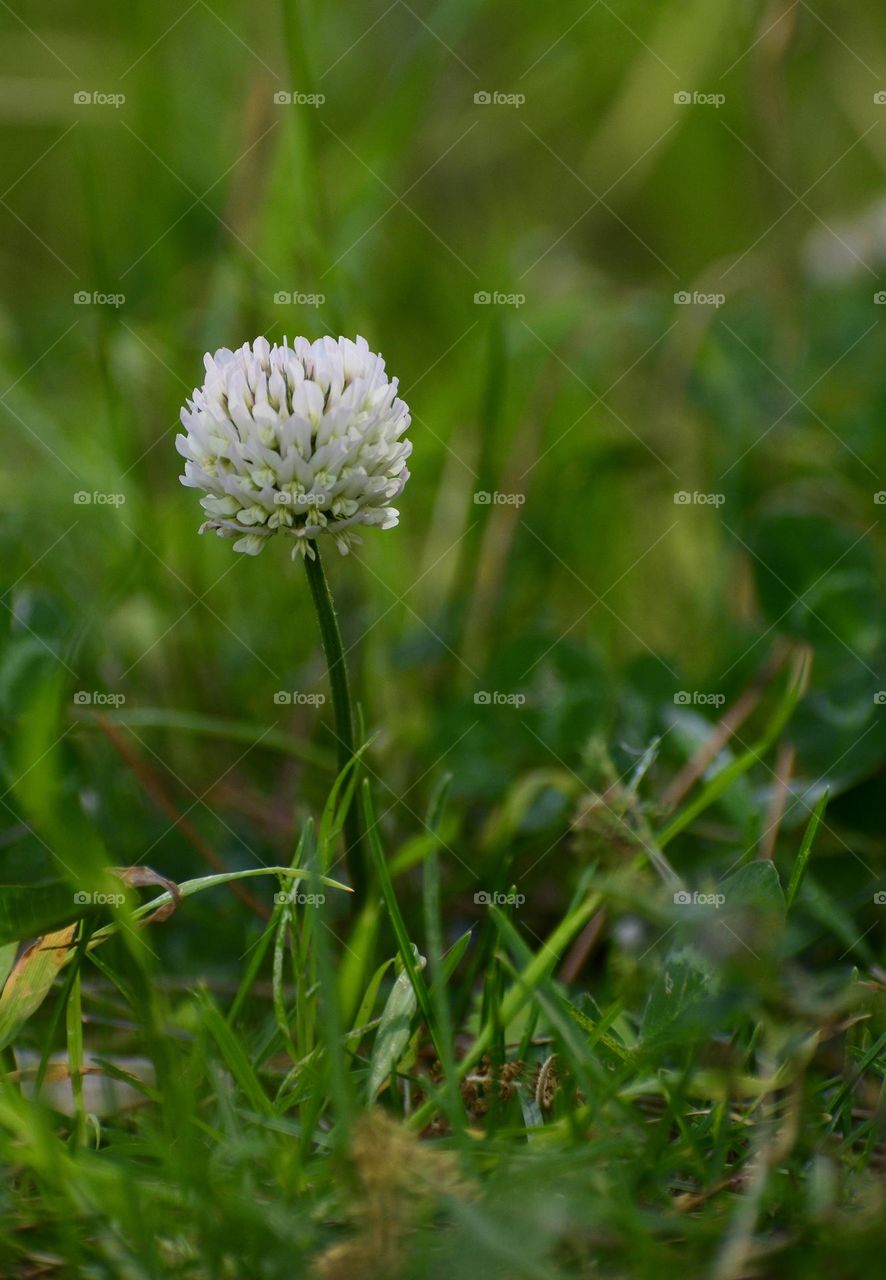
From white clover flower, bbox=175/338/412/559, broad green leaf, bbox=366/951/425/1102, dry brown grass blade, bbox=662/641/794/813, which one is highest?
white clover flower, bbox=175/338/412/559

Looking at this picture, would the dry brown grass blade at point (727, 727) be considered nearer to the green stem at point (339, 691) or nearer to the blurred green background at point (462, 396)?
the blurred green background at point (462, 396)

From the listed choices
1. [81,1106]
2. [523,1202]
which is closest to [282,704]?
[81,1106]

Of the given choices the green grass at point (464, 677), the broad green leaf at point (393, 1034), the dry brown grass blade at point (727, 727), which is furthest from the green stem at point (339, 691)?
the dry brown grass blade at point (727, 727)

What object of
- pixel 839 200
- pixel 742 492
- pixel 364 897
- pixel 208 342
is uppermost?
pixel 839 200

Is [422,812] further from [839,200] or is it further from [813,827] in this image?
[839,200]

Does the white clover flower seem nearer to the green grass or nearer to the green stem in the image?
the green stem

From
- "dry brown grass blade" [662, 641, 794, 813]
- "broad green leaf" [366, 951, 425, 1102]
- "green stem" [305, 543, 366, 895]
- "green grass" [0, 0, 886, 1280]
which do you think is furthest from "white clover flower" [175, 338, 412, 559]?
"dry brown grass blade" [662, 641, 794, 813]

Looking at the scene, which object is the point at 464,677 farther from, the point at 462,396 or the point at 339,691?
the point at 339,691
